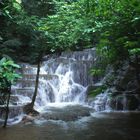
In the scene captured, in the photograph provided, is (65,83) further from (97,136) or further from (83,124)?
(97,136)

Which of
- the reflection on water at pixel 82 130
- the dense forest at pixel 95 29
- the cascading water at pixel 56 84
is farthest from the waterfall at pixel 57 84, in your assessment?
the reflection on water at pixel 82 130

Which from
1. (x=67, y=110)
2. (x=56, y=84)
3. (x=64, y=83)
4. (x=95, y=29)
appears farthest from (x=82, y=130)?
(x=64, y=83)

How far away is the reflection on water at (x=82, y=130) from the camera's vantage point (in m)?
9.78

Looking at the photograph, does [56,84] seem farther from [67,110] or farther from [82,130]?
[82,130]

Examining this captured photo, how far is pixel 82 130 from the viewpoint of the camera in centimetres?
1065

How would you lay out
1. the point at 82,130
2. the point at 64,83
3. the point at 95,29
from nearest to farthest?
the point at 95,29 → the point at 82,130 → the point at 64,83

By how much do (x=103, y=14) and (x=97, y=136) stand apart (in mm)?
4304

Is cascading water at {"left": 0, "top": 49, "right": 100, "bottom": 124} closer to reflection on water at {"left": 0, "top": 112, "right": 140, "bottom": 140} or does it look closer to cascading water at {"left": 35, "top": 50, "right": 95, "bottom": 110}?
cascading water at {"left": 35, "top": 50, "right": 95, "bottom": 110}

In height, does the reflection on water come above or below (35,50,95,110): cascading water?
below

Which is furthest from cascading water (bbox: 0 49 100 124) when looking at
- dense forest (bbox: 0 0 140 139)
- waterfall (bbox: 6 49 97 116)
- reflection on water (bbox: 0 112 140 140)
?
dense forest (bbox: 0 0 140 139)

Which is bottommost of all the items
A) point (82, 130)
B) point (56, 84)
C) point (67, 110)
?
point (82, 130)

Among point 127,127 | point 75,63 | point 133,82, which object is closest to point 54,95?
point 75,63

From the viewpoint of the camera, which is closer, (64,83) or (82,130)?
(82,130)

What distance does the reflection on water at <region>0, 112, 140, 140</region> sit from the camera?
385 inches
